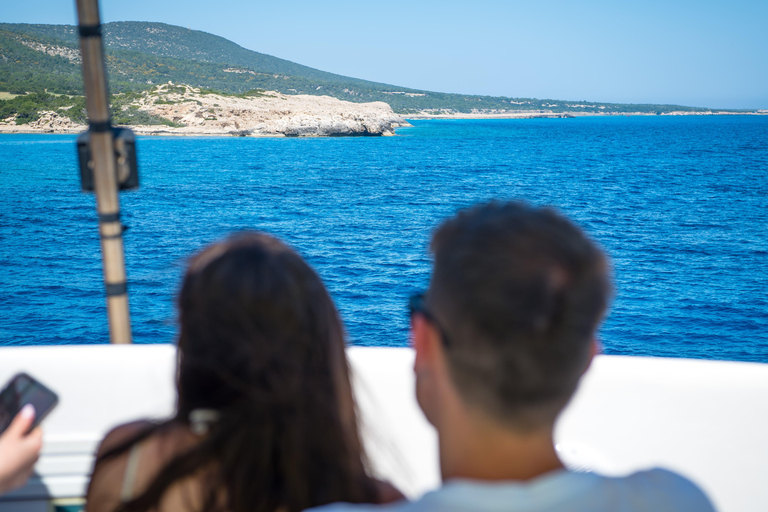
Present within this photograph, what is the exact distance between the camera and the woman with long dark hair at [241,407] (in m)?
0.96

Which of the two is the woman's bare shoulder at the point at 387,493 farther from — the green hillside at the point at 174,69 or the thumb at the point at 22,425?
the green hillside at the point at 174,69

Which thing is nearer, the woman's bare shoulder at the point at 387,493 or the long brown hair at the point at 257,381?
the long brown hair at the point at 257,381

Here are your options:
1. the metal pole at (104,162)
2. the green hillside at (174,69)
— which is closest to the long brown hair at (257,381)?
the metal pole at (104,162)

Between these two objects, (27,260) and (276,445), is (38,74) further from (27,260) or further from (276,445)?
(276,445)

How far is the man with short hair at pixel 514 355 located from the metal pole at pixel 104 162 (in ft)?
5.88

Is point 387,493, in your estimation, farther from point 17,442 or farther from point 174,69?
point 174,69

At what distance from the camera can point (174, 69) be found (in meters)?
98.6

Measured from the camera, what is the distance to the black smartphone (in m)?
1.36

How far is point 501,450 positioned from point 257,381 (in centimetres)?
43

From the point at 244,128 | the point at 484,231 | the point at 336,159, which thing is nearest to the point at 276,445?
the point at 484,231

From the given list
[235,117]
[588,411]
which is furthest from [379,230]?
[235,117]

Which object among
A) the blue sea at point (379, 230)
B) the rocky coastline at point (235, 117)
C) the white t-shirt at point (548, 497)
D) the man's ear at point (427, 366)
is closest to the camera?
the white t-shirt at point (548, 497)

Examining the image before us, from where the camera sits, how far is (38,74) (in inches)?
2473

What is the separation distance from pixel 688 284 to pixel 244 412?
1550 cm
